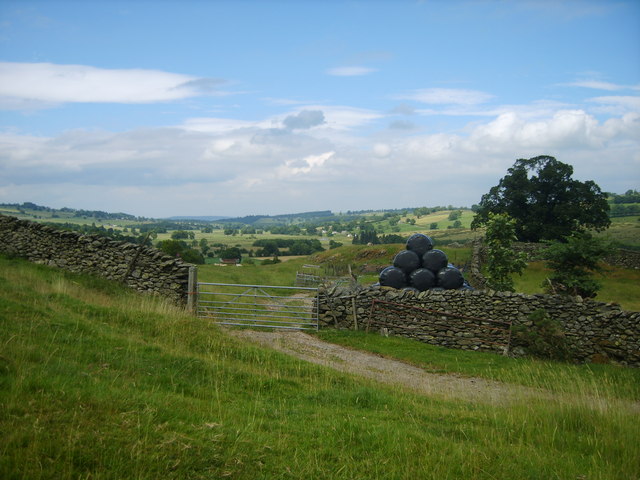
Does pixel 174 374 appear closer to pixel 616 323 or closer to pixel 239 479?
pixel 239 479

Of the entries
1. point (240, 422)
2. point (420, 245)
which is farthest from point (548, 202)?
point (240, 422)

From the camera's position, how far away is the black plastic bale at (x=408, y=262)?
2144 centimetres

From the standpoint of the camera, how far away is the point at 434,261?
21.2 metres

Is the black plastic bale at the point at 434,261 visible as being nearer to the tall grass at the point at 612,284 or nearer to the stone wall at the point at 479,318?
the stone wall at the point at 479,318

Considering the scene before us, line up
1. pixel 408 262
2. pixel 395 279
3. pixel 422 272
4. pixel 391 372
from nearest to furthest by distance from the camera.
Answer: pixel 391 372 < pixel 422 272 < pixel 395 279 < pixel 408 262

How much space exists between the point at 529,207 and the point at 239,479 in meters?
42.9

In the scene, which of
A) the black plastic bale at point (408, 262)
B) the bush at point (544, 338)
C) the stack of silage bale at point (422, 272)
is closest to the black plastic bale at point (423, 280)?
the stack of silage bale at point (422, 272)

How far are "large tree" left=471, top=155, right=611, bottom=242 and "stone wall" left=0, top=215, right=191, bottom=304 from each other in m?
29.4

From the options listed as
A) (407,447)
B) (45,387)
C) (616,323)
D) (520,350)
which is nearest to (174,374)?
(45,387)

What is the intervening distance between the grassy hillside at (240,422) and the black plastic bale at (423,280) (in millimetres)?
12165

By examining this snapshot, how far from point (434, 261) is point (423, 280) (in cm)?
110

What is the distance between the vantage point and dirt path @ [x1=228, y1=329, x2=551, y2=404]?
934cm

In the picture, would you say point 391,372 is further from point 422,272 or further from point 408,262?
point 408,262

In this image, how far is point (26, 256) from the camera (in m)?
18.9
